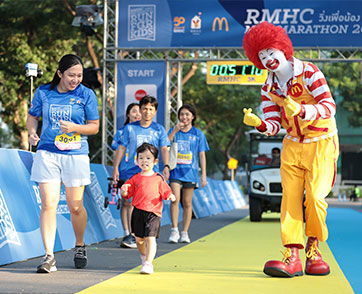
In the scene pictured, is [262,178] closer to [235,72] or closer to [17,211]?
[235,72]

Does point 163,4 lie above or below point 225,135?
above

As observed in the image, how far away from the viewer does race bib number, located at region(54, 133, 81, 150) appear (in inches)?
253

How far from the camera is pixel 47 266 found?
6172 millimetres

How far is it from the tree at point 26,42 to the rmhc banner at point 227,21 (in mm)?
7269

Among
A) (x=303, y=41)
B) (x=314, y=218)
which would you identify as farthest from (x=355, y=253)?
(x=303, y=41)

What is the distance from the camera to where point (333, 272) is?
6.63 meters

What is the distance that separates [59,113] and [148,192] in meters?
1.12

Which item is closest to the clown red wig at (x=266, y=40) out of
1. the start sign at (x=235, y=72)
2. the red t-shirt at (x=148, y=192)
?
the red t-shirt at (x=148, y=192)

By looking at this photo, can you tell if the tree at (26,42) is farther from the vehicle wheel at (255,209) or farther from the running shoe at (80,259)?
the running shoe at (80,259)

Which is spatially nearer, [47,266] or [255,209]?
[47,266]

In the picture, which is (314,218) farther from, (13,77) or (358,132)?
(358,132)

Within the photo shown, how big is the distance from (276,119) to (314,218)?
981mm

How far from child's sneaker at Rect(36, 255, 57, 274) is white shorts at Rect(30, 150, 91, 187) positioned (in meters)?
0.72

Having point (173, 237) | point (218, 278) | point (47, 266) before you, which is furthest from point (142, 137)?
point (218, 278)
